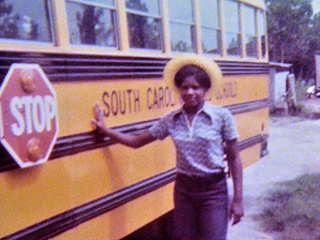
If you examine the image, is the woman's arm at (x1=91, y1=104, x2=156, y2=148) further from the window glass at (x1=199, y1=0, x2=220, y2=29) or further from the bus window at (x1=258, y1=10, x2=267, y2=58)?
the bus window at (x1=258, y1=10, x2=267, y2=58)

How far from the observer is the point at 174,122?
2371mm

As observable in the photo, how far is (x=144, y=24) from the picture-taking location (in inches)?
111

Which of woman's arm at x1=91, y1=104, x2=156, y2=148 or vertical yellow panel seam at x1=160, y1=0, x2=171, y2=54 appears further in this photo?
vertical yellow panel seam at x1=160, y1=0, x2=171, y2=54

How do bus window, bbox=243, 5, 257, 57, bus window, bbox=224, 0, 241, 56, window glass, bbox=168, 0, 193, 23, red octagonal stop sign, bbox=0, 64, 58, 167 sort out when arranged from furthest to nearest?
bus window, bbox=243, 5, 257, 57, bus window, bbox=224, 0, 241, 56, window glass, bbox=168, 0, 193, 23, red octagonal stop sign, bbox=0, 64, 58, 167

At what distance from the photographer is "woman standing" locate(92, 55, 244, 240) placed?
7.46 ft

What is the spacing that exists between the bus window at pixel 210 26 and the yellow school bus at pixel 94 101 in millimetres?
18

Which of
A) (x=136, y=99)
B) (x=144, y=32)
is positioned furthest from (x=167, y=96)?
(x=144, y=32)

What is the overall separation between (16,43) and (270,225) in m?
3.08

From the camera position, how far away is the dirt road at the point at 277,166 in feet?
13.4

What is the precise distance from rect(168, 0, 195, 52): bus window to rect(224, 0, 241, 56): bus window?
78cm

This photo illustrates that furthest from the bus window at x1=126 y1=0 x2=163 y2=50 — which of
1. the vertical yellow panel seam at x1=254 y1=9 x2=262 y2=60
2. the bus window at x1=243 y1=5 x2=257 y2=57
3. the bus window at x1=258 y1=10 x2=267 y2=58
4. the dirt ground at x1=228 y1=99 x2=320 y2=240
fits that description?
the bus window at x1=258 y1=10 x2=267 y2=58

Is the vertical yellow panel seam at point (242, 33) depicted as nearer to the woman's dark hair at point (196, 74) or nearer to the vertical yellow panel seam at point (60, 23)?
the woman's dark hair at point (196, 74)

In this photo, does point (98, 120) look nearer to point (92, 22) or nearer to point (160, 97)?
point (92, 22)

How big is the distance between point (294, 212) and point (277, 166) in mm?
2856
